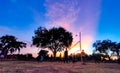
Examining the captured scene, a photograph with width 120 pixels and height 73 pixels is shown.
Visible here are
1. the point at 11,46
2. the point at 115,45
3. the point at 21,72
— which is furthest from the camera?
the point at 115,45

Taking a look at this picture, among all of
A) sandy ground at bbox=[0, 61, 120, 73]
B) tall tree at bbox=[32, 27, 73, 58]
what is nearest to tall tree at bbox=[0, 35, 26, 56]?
tall tree at bbox=[32, 27, 73, 58]

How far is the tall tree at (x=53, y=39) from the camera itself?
242 feet

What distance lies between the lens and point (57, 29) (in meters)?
75.3

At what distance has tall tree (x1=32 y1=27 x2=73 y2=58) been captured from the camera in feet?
242

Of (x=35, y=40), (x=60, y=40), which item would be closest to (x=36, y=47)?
(x=35, y=40)

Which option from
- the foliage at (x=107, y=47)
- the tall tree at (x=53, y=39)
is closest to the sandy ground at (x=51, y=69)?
the tall tree at (x=53, y=39)

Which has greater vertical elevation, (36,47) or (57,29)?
(57,29)

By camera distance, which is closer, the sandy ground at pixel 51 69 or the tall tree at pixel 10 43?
the sandy ground at pixel 51 69

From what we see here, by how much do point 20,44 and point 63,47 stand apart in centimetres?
1839

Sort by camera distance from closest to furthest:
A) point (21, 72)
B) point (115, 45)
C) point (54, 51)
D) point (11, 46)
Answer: point (21, 72) → point (54, 51) → point (11, 46) → point (115, 45)

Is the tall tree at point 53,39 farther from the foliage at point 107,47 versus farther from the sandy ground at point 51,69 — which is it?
the sandy ground at point 51,69

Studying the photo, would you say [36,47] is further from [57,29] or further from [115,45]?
[115,45]

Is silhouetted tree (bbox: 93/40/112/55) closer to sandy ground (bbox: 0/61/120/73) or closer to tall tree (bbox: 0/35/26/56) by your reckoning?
tall tree (bbox: 0/35/26/56)

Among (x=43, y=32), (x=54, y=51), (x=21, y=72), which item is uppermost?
(x=43, y=32)
